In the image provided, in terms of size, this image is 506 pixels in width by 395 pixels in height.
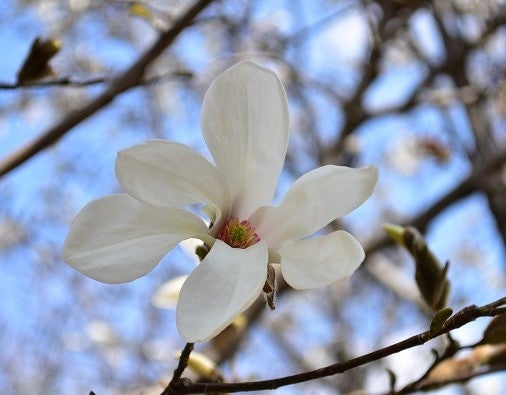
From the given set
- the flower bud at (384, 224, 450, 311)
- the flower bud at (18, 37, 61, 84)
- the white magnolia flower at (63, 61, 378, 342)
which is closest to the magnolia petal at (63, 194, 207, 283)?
the white magnolia flower at (63, 61, 378, 342)

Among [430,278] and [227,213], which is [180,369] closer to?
[227,213]

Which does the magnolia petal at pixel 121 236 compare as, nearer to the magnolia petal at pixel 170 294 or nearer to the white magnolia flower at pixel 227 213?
the white magnolia flower at pixel 227 213

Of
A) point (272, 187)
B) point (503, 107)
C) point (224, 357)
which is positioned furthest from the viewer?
point (503, 107)

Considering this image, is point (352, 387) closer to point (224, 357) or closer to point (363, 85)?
point (363, 85)

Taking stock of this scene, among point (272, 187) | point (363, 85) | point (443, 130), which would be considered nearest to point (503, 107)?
point (443, 130)

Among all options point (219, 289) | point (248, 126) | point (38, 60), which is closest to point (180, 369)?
point (219, 289)

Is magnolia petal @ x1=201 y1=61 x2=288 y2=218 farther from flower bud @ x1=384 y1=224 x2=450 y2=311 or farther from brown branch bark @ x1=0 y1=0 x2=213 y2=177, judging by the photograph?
brown branch bark @ x1=0 y1=0 x2=213 y2=177
